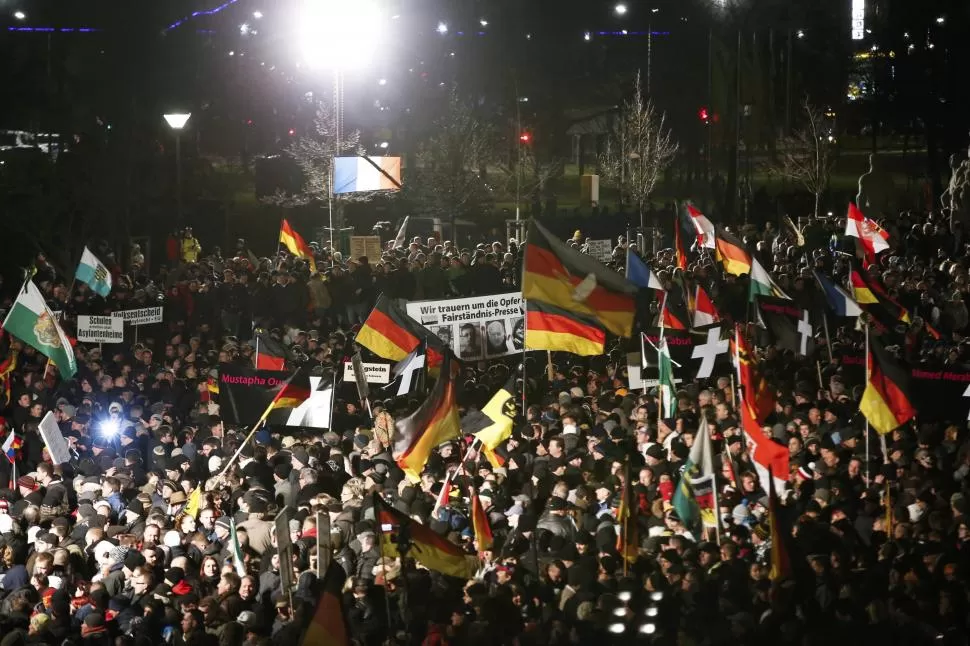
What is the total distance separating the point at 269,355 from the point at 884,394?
24.6 ft

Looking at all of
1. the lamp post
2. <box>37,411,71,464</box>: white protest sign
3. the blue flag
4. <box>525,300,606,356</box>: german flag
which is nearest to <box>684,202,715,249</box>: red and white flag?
the blue flag

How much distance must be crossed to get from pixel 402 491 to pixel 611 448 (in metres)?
2.10

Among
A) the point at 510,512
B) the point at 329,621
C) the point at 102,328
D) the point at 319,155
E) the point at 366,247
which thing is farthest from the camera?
the point at 319,155

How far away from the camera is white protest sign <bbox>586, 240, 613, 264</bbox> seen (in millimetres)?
26984

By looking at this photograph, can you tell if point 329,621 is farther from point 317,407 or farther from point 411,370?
point 411,370

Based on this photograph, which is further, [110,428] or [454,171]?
[454,171]

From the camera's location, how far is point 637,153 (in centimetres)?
4278

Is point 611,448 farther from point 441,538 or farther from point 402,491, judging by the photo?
point 441,538

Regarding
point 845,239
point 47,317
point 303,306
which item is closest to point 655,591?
point 47,317

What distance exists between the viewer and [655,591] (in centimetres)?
1045

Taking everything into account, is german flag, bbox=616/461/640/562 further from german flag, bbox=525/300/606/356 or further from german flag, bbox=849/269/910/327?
german flag, bbox=849/269/910/327

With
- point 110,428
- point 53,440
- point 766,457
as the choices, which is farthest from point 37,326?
point 766,457

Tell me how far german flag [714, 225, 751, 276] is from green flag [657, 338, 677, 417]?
485 cm

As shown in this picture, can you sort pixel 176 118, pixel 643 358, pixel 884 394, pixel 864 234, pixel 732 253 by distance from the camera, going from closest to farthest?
pixel 884 394, pixel 643 358, pixel 732 253, pixel 864 234, pixel 176 118
